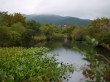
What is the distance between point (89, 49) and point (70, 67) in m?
16.5

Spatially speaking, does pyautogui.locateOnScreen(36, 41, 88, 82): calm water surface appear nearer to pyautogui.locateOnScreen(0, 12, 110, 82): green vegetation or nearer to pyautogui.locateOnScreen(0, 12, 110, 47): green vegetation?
pyautogui.locateOnScreen(0, 12, 110, 82): green vegetation

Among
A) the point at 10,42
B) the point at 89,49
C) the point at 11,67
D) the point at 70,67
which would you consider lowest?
the point at 10,42

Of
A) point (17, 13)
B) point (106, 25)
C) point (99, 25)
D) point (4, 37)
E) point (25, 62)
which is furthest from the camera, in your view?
point (17, 13)

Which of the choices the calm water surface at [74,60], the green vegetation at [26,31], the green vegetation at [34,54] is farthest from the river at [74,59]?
the green vegetation at [26,31]

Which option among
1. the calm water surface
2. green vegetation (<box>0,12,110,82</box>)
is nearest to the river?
the calm water surface

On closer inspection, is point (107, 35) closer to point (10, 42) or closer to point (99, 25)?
point (99, 25)

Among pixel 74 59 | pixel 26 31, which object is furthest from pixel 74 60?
pixel 26 31

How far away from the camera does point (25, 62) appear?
17.0m

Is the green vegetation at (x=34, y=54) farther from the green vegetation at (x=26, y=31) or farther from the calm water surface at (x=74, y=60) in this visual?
the calm water surface at (x=74, y=60)

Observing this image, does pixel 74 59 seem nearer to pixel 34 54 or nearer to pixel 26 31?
pixel 34 54

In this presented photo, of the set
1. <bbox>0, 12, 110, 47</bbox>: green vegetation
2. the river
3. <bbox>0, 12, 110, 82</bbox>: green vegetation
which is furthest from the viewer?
<bbox>0, 12, 110, 47</bbox>: green vegetation

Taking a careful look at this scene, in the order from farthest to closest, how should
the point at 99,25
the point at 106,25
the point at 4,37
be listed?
the point at 99,25, the point at 106,25, the point at 4,37

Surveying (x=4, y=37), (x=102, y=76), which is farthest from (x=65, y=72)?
(x=4, y=37)

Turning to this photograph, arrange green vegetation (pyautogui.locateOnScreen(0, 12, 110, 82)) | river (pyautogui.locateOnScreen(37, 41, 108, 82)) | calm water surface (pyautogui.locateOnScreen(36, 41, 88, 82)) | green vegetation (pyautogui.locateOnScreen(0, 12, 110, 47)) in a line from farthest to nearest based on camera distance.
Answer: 1. green vegetation (pyautogui.locateOnScreen(0, 12, 110, 47))
2. calm water surface (pyautogui.locateOnScreen(36, 41, 88, 82))
3. river (pyautogui.locateOnScreen(37, 41, 108, 82))
4. green vegetation (pyautogui.locateOnScreen(0, 12, 110, 82))
